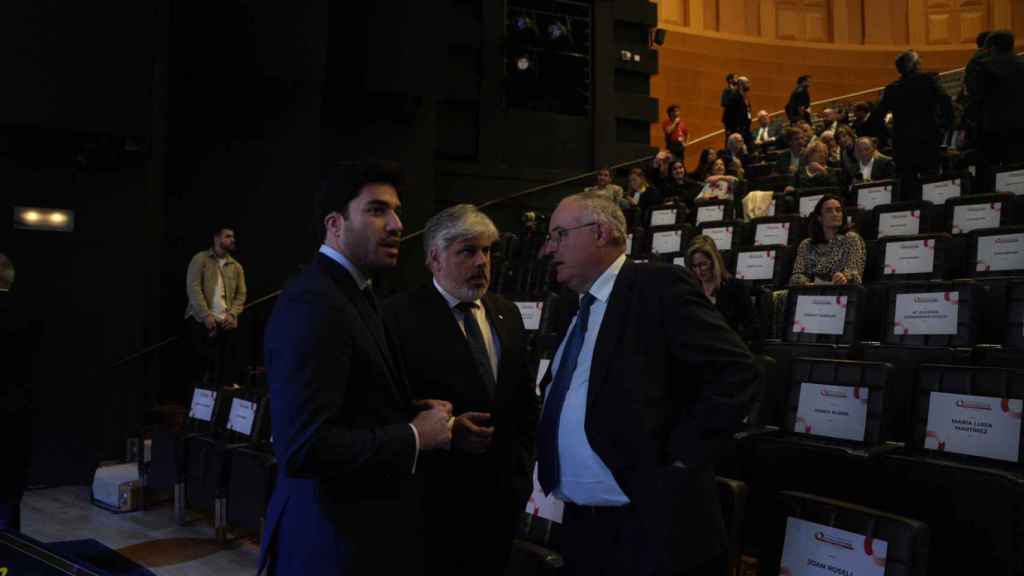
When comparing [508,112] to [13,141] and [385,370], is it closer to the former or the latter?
[13,141]

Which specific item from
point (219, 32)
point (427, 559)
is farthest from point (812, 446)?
point (219, 32)

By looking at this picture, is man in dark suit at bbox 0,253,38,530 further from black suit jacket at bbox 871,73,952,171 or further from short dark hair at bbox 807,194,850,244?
black suit jacket at bbox 871,73,952,171

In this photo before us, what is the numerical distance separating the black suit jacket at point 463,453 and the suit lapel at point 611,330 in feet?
0.91

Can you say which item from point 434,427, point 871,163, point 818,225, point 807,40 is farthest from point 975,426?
point 807,40

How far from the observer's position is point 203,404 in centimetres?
397

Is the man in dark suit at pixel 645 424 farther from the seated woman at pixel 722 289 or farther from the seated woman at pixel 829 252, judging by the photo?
the seated woman at pixel 829 252

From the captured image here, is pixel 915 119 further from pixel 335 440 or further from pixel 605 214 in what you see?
pixel 335 440

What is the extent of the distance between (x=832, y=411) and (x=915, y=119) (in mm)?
3501

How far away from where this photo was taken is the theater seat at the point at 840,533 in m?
1.64

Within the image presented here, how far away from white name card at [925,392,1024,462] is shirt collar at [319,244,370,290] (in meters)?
1.63

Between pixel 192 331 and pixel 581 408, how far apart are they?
14.6 ft

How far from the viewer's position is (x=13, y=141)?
4.77 m

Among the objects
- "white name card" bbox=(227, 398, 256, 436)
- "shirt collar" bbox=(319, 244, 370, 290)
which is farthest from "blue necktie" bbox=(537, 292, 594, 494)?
"white name card" bbox=(227, 398, 256, 436)

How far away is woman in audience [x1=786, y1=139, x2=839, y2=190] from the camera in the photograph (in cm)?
586
